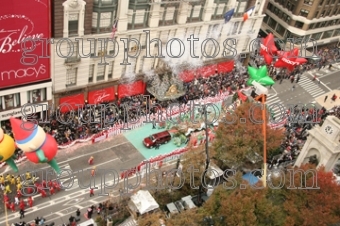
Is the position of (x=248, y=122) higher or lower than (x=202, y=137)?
higher

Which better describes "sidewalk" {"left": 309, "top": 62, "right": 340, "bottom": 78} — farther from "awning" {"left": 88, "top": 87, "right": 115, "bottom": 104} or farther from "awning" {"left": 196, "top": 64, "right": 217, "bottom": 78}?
"awning" {"left": 88, "top": 87, "right": 115, "bottom": 104}

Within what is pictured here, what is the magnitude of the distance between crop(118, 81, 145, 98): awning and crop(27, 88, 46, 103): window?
10.4 m

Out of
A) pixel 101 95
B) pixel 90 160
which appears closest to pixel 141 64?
pixel 101 95

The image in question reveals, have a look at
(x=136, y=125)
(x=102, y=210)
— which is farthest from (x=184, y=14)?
(x=102, y=210)

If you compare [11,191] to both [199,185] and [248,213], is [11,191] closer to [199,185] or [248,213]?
[199,185]

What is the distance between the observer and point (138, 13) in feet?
152

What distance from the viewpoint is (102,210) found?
36.6 m

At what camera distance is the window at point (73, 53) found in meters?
43.2

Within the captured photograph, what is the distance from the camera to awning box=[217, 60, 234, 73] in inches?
2402

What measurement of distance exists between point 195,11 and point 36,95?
23.5 metres

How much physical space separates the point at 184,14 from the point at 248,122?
18.4 metres

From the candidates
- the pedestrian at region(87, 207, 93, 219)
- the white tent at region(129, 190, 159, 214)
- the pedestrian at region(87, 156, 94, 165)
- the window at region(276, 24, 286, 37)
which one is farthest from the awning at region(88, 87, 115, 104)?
the window at region(276, 24, 286, 37)

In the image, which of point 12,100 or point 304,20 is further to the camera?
point 304,20

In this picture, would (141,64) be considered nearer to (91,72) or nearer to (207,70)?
(91,72)
